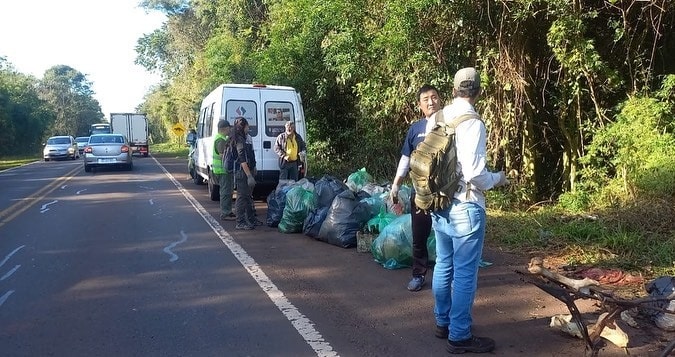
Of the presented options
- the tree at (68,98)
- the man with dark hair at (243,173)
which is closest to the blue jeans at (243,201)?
the man with dark hair at (243,173)

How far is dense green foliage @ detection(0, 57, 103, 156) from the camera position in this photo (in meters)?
53.7

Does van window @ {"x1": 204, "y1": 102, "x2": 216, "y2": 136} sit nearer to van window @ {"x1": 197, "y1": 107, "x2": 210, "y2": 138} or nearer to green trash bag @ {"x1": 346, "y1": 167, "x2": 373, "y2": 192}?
van window @ {"x1": 197, "y1": 107, "x2": 210, "y2": 138}

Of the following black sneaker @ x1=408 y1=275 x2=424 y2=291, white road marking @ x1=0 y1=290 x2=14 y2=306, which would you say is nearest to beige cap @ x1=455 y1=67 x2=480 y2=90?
black sneaker @ x1=408 y1=275 x2=424 y2=291

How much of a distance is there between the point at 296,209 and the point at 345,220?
1.21m

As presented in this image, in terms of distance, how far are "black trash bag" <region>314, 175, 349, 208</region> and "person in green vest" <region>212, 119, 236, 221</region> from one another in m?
1.68

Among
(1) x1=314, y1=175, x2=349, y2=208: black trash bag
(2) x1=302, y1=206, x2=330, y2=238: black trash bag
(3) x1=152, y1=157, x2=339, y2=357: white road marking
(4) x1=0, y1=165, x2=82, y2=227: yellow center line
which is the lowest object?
(4) x1=0, y1=165, x2=82, y2=227: yellow center line

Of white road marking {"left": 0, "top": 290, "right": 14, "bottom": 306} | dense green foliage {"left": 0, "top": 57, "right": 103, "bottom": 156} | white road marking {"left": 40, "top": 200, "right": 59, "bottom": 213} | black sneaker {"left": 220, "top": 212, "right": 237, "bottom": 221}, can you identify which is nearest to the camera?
white road marking {"left": 0, "top": 290, "right": 14, "bottom": 306}

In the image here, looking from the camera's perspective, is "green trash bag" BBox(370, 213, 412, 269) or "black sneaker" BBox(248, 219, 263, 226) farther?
"black sneaker" BBox(248, 219, 263, 226)

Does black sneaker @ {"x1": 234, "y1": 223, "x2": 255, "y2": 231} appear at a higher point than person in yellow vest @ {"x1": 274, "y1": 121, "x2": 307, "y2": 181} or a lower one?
lower

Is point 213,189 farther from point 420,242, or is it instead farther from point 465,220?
point 465,220

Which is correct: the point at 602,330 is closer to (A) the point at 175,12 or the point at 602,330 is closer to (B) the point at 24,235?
(B) the point at 24,235

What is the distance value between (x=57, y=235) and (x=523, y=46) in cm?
804

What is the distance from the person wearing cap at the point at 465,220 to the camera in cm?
409

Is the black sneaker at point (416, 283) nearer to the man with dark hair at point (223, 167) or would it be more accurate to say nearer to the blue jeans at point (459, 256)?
the blue jeans at point (459, 256)
